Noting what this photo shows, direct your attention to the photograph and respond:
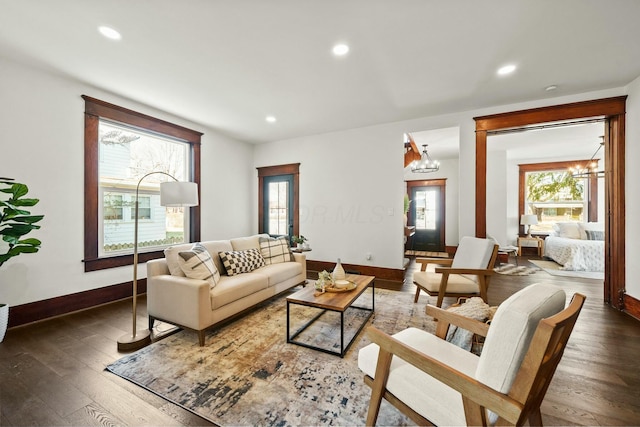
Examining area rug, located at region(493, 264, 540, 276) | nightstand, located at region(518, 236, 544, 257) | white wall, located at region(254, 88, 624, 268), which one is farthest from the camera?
nightstand, located at region(518, 236, 544, 257)

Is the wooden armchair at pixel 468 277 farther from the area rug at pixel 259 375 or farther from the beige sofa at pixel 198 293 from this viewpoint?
the beige sofa at pixel 198 293

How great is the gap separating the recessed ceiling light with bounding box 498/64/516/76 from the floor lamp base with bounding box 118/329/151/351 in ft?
14.4

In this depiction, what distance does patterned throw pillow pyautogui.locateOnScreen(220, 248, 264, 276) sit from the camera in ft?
9.80

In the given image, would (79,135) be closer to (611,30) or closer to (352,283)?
(352,283)

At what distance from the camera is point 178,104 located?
3615 mm

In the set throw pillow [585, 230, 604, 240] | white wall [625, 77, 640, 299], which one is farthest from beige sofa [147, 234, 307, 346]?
throw pillow [585, 230, 604, 240]

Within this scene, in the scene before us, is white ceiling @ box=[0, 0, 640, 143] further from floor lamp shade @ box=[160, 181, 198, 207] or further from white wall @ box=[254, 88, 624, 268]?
floor lamp shade @ box=[160, 181, 198, 207]

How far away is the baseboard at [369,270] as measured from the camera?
429 cm

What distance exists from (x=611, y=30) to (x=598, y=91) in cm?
148

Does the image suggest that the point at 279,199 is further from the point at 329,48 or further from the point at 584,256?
the point at 584,256

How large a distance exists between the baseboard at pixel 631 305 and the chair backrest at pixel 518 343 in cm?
323

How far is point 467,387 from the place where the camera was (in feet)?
3.16

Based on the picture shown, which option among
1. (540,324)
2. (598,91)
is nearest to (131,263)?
(540,324)

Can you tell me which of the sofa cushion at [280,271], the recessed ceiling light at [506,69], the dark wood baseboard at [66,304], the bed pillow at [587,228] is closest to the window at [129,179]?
the dark wood baseboard at [66,304]
